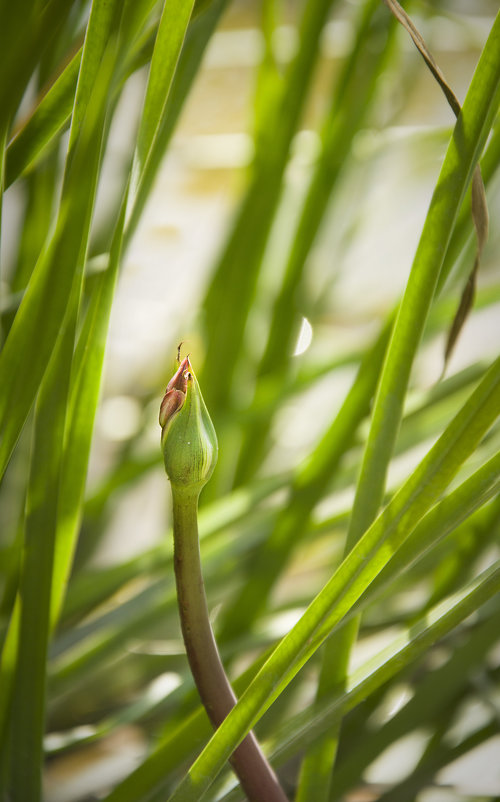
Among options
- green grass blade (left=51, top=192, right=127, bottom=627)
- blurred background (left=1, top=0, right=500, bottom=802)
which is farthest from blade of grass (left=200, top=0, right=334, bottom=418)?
green grass blade (left=51, top=192, right=127, bottom=627)

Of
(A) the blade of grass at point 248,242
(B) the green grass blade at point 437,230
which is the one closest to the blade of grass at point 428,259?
(B) the green grass blade at point 437,230

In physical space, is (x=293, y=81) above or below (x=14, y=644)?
above

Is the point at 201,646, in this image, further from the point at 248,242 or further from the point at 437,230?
the point at 248,242

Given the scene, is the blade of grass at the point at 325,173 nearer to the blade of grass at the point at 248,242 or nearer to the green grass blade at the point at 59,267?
the blade of grass at the point at 248,242

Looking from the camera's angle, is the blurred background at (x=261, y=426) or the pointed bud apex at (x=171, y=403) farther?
the blurred background at (x=261, y=426)

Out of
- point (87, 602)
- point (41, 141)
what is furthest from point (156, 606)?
point (41, 141)

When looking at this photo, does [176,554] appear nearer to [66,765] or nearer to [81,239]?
[81,239]

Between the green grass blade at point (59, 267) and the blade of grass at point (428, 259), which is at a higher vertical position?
the green grass blade at point (59, 267)

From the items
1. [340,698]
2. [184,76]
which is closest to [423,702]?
[340,698]
